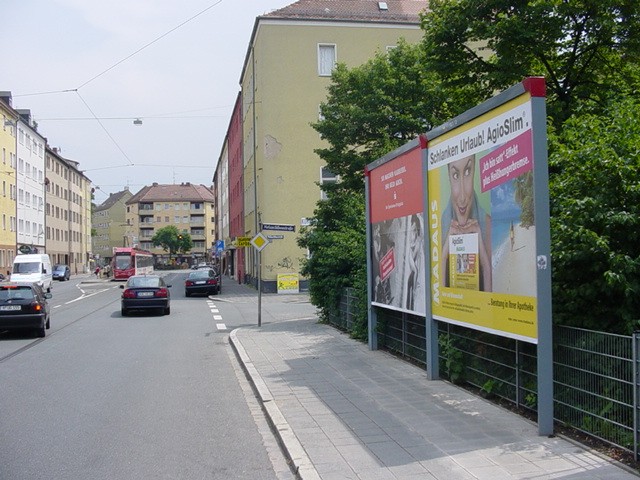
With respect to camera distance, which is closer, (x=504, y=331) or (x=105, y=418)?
(x=504, y=331)

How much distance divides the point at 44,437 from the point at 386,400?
387 cm

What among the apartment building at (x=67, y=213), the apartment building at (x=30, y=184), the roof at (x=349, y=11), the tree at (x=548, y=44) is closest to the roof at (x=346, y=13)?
the roof at (x=349, y=11)

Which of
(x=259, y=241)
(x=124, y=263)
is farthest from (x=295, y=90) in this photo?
(x=124, y=263)

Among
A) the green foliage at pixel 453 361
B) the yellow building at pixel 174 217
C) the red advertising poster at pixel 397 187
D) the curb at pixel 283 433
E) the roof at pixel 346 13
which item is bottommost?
the curb at pixel 283 433

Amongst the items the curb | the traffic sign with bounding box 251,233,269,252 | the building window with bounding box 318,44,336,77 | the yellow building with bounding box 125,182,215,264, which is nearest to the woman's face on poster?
the curb

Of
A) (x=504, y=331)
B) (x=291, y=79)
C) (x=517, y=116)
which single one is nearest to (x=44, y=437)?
(x=504, y=331)

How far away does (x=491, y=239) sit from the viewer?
7570 mm

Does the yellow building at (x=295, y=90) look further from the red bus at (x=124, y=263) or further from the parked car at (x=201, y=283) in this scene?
the red bus at (x=124, y=263)

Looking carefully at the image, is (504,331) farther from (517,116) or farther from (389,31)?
(389,31)

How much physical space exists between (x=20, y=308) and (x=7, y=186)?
2189 inches

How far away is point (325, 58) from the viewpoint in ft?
133

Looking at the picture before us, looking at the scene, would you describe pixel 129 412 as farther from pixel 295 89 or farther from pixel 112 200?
pixel 112 200

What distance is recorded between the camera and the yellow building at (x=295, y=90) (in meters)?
39.5

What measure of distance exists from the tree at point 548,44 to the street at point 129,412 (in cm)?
681
